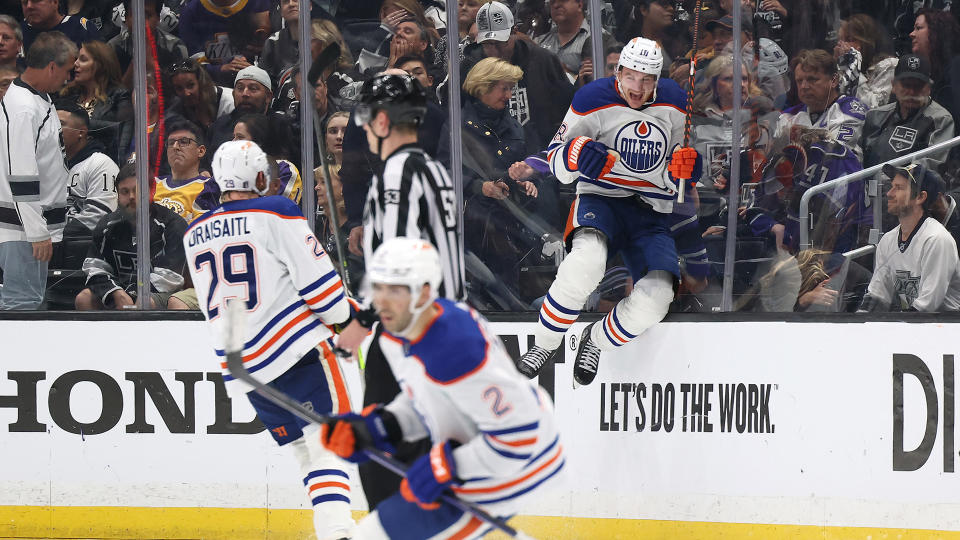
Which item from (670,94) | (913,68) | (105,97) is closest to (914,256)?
(913,68)

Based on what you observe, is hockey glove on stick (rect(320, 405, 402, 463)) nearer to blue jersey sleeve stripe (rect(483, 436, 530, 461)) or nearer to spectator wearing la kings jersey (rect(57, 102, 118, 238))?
blue jersey sleeve stripe (rect(483, 436, 530, 461))

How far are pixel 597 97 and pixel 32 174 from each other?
81.5 inches

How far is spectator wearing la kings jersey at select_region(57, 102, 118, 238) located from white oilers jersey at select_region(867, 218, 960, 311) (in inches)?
106

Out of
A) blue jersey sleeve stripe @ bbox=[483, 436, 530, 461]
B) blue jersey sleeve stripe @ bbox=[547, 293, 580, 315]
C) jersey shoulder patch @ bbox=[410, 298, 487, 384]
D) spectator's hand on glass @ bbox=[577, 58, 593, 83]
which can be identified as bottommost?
blue jersey sleeve stripe @ bbox=[547, 293, 580, 315]

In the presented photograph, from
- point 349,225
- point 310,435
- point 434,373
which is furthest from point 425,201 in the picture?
point 349,225

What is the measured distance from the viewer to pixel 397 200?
2838mm

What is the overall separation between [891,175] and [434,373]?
7.25 ft

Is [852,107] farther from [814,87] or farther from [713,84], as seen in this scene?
[713,84]

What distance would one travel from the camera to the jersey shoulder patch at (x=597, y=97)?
12.6ft

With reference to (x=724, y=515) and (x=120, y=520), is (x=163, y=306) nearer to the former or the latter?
(x=120, y=520)

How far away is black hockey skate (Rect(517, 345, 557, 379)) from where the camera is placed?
3908mm

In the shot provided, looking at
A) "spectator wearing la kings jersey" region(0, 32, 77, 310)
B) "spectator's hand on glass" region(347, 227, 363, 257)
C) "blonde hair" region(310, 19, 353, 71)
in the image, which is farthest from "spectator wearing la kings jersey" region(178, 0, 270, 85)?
"spectator's hand on glass" region(347, 227, 363, 257)

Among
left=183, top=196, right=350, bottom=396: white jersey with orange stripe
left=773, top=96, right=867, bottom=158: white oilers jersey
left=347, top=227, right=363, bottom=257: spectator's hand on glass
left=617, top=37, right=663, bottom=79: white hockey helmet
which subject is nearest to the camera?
left=183, top=196, right=350, bottom=396: white jersey with orange stripe

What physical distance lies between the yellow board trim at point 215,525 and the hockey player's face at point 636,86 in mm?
1402
